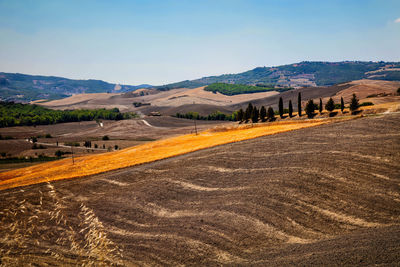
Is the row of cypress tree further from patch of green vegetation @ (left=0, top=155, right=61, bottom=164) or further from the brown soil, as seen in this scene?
patch of green vegetation @ (left=0, top=155, right=61, bottom=164)

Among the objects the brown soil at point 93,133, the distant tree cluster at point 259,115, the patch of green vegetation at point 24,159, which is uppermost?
the distant tree cluster at point 259,115

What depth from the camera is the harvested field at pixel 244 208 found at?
18078 millimetres

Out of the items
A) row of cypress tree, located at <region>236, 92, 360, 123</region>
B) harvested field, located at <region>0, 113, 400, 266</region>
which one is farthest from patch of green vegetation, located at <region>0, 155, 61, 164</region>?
row of cypress tree, located at <region>236, 92, 360, 123</region>

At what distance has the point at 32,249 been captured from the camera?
798 inches

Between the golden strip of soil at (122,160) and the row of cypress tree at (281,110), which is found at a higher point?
the row of cypress tree at (281,110)

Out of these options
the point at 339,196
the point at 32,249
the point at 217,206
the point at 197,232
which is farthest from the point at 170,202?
the point at 339,196

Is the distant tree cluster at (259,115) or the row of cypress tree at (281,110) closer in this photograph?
the row of cypress tree at (281,110)

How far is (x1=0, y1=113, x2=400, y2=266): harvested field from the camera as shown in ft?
59.3

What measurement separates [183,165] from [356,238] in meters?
23.6

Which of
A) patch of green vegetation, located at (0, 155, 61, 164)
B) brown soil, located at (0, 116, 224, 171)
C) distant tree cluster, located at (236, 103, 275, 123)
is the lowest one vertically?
patch of green vegetation, located at (0, 155, 61, 164)

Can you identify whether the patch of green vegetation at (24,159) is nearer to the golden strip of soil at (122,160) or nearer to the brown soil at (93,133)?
the brown soil at (93,133)

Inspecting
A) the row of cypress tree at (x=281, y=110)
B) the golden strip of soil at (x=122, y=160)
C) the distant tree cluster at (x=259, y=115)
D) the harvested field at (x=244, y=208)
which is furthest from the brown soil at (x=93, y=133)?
the harvested field at (x=244, y=208)

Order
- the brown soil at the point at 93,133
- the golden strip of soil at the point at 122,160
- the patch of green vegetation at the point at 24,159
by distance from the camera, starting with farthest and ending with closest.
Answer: the brown soil at the point at 93,133, the patch of green vegetation at the point at 24,159, the golden strip of soil at the point at 122,160

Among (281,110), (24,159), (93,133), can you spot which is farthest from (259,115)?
(93,133)
